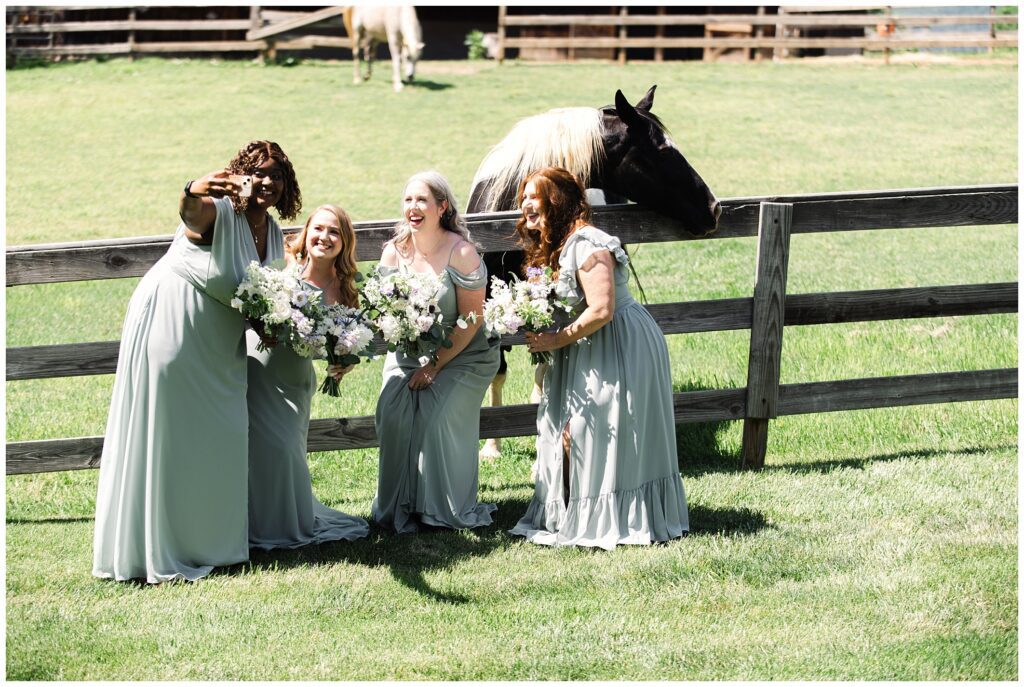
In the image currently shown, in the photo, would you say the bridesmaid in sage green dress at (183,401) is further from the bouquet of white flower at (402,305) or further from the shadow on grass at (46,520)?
the shadow on grass at (46,520)

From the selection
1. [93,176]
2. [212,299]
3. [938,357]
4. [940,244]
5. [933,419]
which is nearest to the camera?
[212,299]

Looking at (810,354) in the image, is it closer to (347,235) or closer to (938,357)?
(938,357)

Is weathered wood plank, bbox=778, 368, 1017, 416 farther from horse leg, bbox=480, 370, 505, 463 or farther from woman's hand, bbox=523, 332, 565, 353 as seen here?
woman's hand, bbox=523, 332, 565, 353

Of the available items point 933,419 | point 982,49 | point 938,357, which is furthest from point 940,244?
point 982,49

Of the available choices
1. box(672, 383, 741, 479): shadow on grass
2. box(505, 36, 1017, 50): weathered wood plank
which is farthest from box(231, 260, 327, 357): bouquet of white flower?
box(505, 36, 1017, 50): weathered wood plank

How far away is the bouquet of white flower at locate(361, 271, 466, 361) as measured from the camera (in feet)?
16.5

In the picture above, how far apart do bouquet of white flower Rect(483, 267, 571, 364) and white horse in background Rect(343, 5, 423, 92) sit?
58.8ft

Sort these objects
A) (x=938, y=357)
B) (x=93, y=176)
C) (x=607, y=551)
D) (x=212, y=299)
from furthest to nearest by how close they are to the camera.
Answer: (x=93, y=176) → (x=938, y=357) → (x=607, y=551) → (x=212, y=299)

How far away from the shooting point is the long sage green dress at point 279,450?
209 inches

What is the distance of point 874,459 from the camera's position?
21.8 feet

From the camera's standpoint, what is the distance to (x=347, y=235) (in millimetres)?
5117

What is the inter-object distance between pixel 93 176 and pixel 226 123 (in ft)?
11.1

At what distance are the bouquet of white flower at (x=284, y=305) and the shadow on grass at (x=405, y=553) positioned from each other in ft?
3.40

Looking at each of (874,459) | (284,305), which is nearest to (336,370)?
(284,305)
